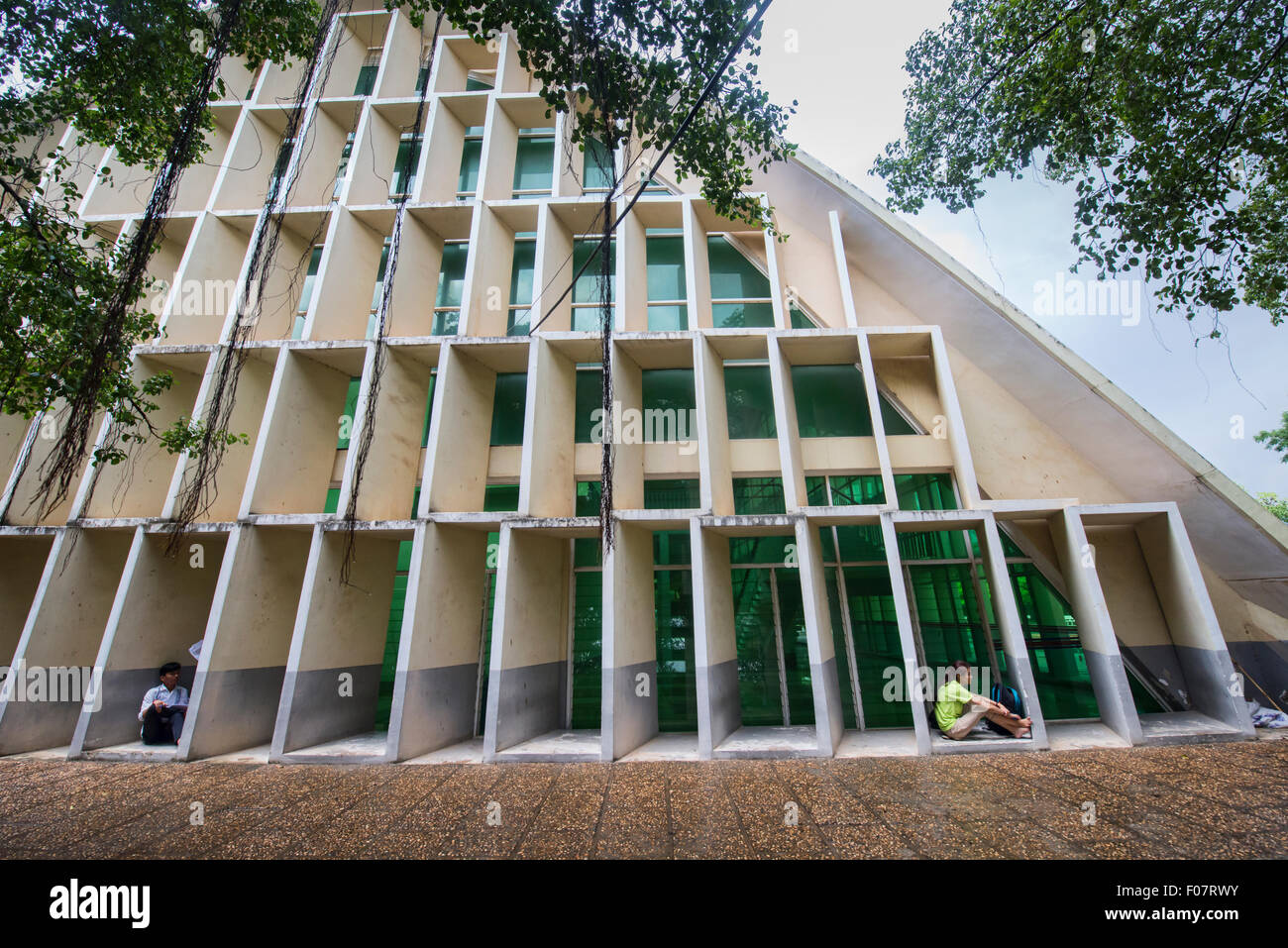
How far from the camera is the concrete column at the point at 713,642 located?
7035 mm

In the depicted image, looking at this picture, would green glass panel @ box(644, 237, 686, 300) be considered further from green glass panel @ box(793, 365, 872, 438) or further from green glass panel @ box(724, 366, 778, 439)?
green glass panel @ box(793, 365, 872, 438)

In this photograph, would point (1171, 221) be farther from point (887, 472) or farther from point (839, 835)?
point (839, 835)

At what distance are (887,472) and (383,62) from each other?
13984 millimetres

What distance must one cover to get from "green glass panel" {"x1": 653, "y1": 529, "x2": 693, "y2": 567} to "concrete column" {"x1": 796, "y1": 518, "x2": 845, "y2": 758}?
7.93ft

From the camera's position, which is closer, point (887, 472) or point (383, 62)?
point (887, 472)

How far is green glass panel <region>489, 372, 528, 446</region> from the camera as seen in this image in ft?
33.4

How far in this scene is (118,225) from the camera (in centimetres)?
1038

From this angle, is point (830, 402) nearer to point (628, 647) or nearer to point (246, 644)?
point (628, 647)

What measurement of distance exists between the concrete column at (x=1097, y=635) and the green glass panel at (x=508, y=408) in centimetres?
929

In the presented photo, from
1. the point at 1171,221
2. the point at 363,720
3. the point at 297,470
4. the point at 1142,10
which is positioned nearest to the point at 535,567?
the point at 363,720

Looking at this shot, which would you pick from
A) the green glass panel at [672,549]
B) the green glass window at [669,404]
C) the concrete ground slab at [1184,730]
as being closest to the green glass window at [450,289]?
the green glass window at [669,404]

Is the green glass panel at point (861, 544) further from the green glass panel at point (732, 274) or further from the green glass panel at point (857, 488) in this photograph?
the green glass panel at point (732, 274)

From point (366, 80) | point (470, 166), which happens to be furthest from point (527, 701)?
point (366, 80)

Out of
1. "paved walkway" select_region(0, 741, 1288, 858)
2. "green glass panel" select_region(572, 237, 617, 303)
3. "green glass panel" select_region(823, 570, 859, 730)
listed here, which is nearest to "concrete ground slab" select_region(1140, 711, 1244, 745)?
"paved walkway" select_region(0, 741, 1288, 858)
